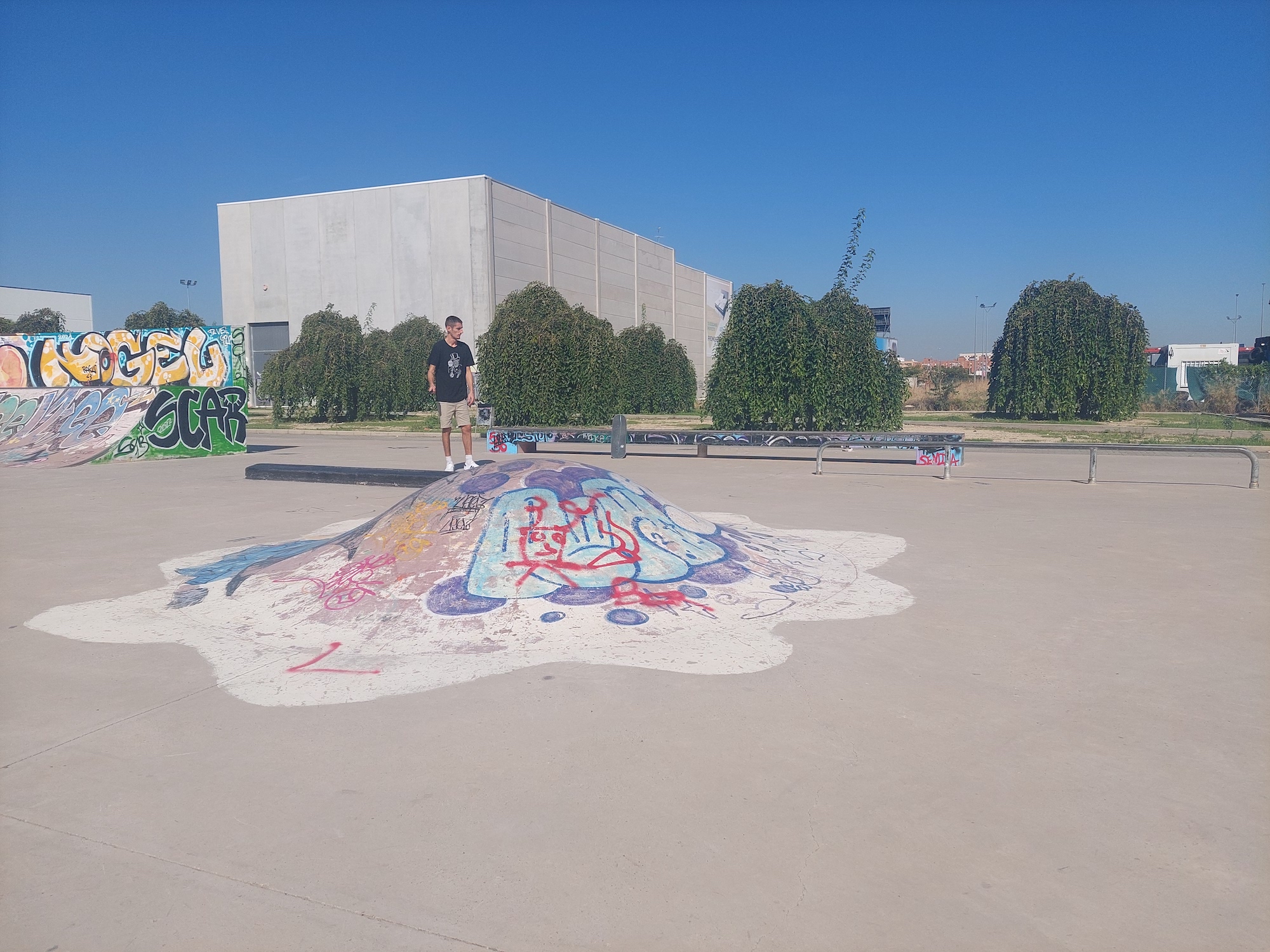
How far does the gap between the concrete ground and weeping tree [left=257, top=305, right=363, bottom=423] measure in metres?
25.3

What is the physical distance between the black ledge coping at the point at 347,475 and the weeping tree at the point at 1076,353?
2293 centimetres

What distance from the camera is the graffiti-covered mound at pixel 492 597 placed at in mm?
4602

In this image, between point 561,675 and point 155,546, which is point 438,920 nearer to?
point 561,675

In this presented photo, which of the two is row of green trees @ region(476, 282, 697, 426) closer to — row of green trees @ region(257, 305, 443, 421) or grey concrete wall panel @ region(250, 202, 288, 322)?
row of green trees @ region(257, 305, 443, 421)

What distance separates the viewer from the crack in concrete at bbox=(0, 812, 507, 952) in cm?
233

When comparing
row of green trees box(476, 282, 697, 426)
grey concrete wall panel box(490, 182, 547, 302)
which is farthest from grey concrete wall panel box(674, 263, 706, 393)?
row of green trees box(476, 282, 697, 426)

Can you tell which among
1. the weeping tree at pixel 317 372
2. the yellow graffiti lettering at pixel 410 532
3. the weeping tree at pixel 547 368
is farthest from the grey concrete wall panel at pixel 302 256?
the yellow graffiti lettering at pixel 410 532

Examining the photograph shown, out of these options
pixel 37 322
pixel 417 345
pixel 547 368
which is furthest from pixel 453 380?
pixel 37 322

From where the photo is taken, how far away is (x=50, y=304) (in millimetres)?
59562

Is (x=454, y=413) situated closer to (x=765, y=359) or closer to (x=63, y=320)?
(x=765, y=359)

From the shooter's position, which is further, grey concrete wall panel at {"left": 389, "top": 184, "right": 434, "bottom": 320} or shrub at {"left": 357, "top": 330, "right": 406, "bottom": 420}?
grey concrete wall panel at {"left": 389, "top": 184, "right": 434, "bottom": 320}

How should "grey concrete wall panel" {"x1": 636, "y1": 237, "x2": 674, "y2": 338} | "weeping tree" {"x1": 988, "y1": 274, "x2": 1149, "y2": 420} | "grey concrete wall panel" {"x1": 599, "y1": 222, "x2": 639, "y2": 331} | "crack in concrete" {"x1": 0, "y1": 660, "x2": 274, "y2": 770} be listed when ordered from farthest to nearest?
"grey concrete wall panel" {"x1": 636, "y1": 237, "x2": 674, "y2": 338}
"grey concrete wall panel" {"x1": 599, "y1": 222, "x2": 639, "y2": 331}
"weeping tree" {"x1": 988, "y1": 274, "x2": 1149, "y2": 420}
"crack in concrete" {"x1": 0, "y1": 660, "x2": 274, "y2": 770}

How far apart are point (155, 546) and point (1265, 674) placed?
27.9 feet

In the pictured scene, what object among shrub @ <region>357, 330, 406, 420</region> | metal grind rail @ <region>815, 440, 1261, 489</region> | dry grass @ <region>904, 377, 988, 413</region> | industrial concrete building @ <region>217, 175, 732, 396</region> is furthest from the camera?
dry grass @ <region>904, 377, 988, 413</region>
